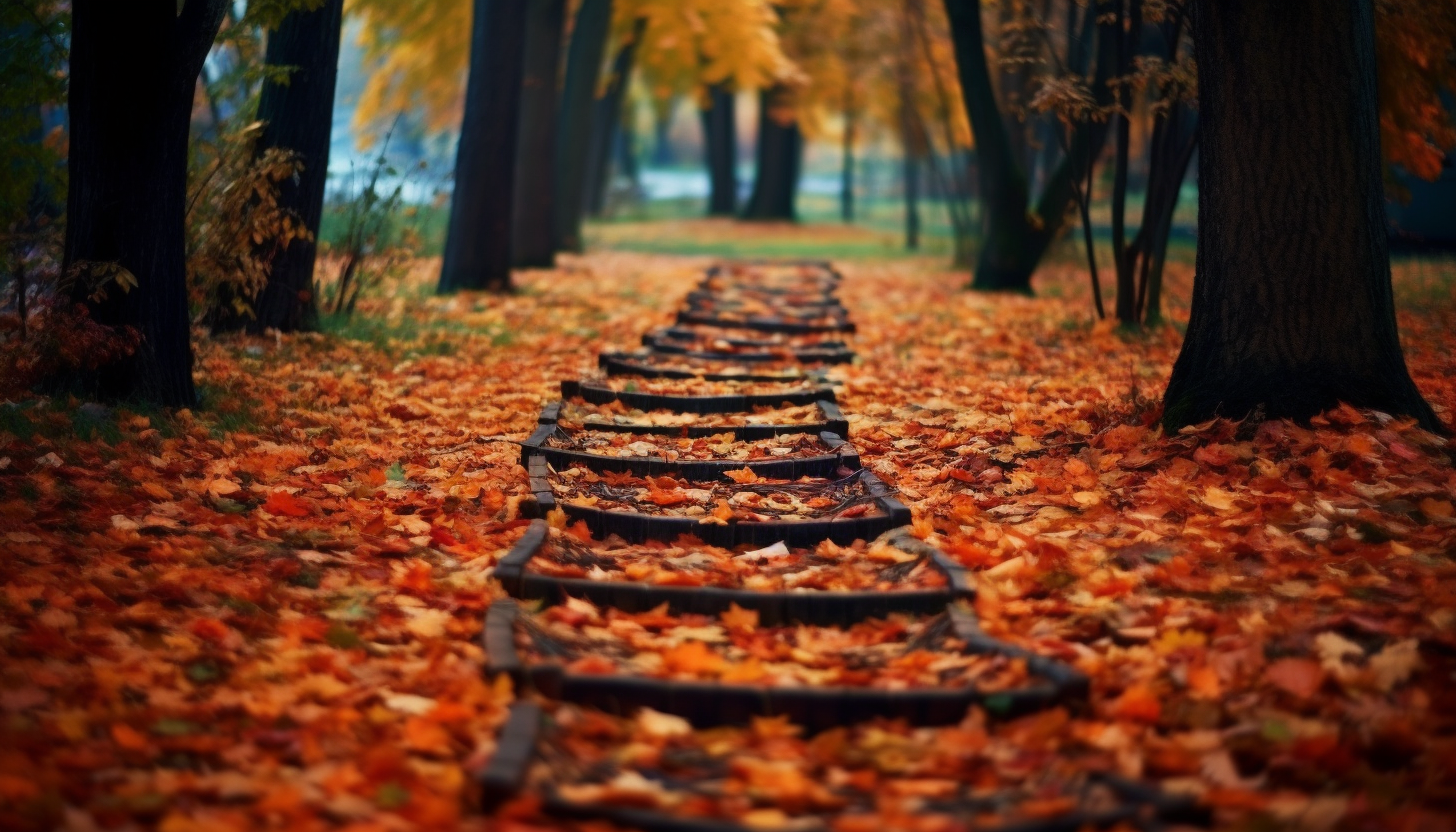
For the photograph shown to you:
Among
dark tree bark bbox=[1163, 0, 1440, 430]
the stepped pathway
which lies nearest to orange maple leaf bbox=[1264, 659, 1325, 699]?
the stepped pathway

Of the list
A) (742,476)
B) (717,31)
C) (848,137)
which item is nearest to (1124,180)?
(742,476)

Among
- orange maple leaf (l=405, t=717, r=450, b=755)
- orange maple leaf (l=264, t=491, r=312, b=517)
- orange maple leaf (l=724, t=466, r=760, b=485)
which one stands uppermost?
orange maple leaf (l=724, t=466, r=760, b=485)

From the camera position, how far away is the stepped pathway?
3266 mm

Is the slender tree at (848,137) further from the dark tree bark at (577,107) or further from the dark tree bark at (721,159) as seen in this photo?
the dark tree bark at (577,107)

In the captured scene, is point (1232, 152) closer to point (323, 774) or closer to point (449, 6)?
point (323, 774)

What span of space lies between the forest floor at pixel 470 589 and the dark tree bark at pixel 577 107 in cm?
1175

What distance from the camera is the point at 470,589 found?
15.9ft

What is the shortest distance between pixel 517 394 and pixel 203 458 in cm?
268

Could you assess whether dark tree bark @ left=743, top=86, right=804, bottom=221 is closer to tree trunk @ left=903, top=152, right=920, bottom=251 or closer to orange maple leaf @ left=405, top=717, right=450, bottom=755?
tree trunk @ left=903, top=152, right=920, bottom=251

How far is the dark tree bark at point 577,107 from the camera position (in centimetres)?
1955

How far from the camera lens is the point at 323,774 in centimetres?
338

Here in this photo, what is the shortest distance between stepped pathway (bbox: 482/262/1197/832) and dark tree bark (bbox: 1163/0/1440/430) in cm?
213

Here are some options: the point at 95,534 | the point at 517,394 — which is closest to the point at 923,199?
the point at 517,394

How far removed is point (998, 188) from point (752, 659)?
41.3 ft
